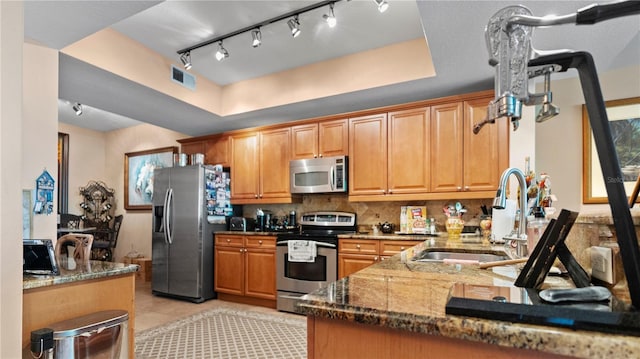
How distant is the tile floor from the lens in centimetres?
359

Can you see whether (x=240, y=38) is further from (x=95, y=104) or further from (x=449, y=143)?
(x=449, y=143)

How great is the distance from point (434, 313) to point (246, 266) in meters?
3.82

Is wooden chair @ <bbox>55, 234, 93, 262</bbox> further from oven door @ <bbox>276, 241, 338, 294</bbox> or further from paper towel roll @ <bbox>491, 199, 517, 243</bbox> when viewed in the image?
paper towel roll @ <bbox>491, 199, 517, 243</bbox>

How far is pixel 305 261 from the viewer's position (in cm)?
380

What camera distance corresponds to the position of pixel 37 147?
7.83ft

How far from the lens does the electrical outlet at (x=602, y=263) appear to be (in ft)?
2.80

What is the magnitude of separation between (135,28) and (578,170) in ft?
13.2

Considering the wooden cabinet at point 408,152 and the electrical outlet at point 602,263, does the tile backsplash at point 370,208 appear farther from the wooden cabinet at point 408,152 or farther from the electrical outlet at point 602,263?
the electrical outlet at point 602,263

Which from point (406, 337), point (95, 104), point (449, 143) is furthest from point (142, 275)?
point (406, 337)

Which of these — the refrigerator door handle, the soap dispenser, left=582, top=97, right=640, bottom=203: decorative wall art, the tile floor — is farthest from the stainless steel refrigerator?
left=582, top=97, right=640, bottom=203: decorative wall art

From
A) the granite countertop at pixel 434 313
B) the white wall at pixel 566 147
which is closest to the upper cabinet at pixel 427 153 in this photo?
the white wall at pixel 566 147

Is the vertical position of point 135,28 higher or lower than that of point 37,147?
higher

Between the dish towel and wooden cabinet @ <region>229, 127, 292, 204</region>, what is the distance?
0.69m

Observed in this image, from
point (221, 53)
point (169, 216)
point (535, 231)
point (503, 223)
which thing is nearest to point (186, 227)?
point (169, 216)
